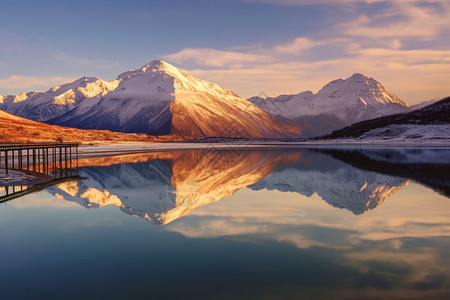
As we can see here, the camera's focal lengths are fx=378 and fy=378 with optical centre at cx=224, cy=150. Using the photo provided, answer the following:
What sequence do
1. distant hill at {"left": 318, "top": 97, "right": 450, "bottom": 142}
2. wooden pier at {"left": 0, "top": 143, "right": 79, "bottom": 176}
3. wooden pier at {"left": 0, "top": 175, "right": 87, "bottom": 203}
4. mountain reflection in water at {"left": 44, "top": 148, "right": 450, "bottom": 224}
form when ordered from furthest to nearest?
distant hill at {"left": 318, "top": 97, "right": 450, "bottom": 142}, wooden pier at {"left": 0, "top": 143, "right": 79, "bottom": 176}, wooden pier at {"left": 0, "top": 175, "right": 87, "bottom": 203}, mountain reflection in water at {"left": 44, "top": 148, "right": 450, "bottom": 224}

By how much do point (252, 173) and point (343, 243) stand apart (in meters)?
30.0

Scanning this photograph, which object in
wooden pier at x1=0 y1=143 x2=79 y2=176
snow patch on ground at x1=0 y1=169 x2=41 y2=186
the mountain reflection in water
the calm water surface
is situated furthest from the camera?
wooden pier at x1=0 y1=143 x2=79 y2=176

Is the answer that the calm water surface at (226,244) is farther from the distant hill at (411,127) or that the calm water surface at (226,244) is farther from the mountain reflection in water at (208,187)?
the distant hill at (411,127)

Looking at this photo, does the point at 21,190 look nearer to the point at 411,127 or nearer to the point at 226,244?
the point at 226,244

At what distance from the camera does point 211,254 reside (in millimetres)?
15008

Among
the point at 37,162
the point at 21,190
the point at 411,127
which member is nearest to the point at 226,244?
the point at 21,190

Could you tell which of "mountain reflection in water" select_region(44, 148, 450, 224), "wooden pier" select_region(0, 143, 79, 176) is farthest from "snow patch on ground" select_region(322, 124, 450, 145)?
"wooden pier" select_region(0, 143, 79, 176)

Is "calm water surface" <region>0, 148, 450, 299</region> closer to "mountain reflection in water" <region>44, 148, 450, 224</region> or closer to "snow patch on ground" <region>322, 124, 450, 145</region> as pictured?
"mountain reflection in water" <region>44, 148, 450, 224</region>

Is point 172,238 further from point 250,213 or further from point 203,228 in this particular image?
point 250,213

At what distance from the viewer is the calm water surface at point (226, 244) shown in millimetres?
11828

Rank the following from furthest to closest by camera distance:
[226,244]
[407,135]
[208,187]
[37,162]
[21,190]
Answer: [407,135] → [37,162] → [208,187] → [21,190] → [226,244]

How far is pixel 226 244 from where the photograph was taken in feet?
53.9

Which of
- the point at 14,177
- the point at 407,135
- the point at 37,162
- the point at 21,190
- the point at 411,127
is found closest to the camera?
the point at 21,190

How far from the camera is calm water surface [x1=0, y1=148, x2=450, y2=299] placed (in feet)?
38.8
